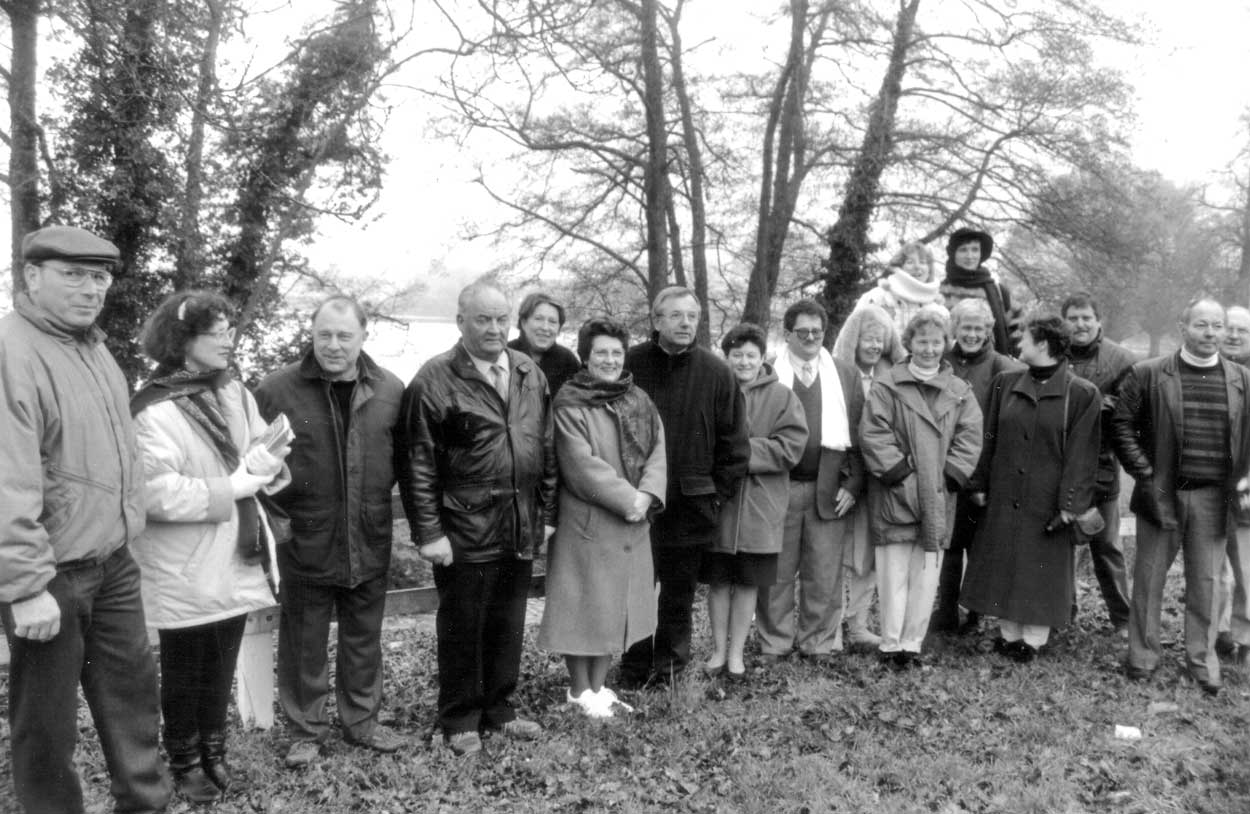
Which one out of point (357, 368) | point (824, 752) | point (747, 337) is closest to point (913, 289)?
point (747, 337)

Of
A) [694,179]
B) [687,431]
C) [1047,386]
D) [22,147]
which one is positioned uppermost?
[694,179]

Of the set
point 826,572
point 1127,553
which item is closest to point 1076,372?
point 826,572

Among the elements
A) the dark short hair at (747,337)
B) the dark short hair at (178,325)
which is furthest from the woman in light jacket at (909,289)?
the dark short hair at (178,325)

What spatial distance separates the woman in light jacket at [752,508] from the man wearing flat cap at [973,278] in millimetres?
2394

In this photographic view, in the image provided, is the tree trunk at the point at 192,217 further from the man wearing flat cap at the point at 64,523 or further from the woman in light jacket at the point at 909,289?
the man wearing flat cap at the point at 64,523

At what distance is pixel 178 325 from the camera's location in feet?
13.2

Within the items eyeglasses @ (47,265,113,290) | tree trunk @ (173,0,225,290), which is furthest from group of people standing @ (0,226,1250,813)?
tree trunk @ (173,0,225,290)

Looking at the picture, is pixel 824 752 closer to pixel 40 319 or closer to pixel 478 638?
pixel 478 638

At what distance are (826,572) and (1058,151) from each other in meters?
11.4

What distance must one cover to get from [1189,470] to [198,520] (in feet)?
17.1

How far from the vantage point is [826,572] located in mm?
6117

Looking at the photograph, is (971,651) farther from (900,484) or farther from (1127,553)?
(1127,553)

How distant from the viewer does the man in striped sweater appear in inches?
230

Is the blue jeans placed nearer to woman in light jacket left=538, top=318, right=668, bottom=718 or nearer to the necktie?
woman in light jacket left=538, top=318, right=668, bottom=718
